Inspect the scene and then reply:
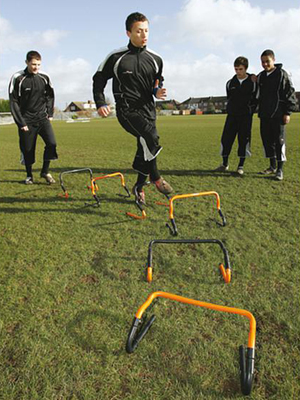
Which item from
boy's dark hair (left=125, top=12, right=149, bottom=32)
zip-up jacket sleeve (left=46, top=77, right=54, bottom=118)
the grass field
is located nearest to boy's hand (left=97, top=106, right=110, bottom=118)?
boy's dark hair (left=125, top=12, right=149, bottom=32)

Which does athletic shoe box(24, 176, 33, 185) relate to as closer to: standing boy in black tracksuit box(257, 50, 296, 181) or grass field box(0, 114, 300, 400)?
grass field box(0, 114, 300, 400)

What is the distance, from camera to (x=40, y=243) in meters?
3.74

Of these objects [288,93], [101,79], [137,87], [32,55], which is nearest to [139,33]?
[137,87]

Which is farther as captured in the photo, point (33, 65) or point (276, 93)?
point (276, 93)

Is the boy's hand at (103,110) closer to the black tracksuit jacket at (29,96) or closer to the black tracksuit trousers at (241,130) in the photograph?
the black tracksuit jacket at (29,96)

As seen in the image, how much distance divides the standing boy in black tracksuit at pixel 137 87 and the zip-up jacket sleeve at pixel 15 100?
2.21 m

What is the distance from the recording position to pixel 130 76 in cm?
435

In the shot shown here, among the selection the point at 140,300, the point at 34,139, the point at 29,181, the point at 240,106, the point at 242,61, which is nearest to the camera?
the point at 140,300

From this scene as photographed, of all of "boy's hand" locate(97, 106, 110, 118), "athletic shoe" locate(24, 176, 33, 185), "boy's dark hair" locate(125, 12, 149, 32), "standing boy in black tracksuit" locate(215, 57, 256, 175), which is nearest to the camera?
"boy's dark hair" locate(125, 12, 149, 32)

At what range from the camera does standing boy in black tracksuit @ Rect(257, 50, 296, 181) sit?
19.7 feet

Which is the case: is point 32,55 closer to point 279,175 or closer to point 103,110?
point 103,110

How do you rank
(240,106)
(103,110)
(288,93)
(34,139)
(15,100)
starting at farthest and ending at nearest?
(240,106) → (34,139) → (288,93) → (15,100) → (103,110)

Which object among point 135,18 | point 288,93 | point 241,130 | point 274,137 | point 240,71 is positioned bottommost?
point 274,137

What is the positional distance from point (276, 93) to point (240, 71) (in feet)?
2.90
